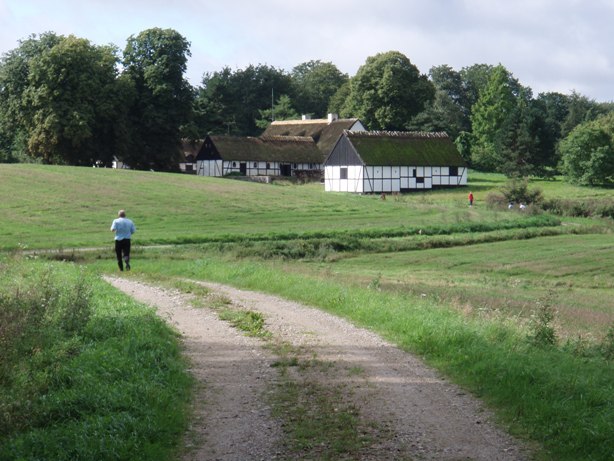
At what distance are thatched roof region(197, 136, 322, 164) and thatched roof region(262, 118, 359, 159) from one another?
190cm

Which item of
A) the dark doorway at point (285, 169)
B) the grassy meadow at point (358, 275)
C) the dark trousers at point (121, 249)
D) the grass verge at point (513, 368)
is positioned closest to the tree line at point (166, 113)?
the grassy meadow at point (358, 275)

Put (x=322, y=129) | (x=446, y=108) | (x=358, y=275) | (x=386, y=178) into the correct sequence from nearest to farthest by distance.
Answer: (x=358, y=275) < (x=386, y=178) < (x=322, y=129) < (x=446, y=108)

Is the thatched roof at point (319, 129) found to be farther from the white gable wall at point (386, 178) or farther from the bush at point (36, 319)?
the bush at point (36, 319)

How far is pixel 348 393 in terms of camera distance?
31.2 feet

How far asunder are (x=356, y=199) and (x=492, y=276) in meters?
29.1

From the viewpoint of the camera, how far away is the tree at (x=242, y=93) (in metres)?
106

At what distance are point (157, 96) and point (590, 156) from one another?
38.3 meters

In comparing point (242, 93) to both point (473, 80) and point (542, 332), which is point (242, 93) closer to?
point (473, 80)

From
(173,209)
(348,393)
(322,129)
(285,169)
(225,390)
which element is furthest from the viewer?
(322,129)

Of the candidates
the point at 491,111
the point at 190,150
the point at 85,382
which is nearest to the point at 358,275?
the point at 85,382

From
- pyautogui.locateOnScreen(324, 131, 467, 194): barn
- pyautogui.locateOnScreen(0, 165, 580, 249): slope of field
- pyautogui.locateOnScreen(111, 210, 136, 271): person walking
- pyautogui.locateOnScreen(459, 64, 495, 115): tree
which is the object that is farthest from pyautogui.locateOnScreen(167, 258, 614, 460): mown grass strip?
pyautogui.locateOnScreen(459, 64, 495, 115): tree

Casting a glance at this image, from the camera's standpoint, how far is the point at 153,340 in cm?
1134

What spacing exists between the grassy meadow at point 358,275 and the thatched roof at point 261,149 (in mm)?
15881

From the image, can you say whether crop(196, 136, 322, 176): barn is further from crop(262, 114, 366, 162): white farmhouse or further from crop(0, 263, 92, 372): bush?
crop(0, 263, 92, 372): bush
